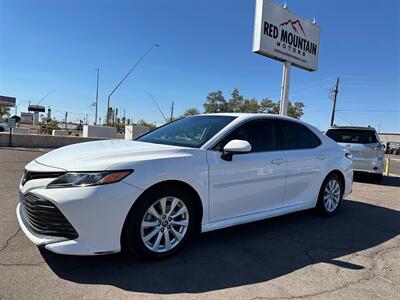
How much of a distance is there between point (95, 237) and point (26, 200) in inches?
32.8

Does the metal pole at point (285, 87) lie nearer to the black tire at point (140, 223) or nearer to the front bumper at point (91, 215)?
the black tire at point (140, 223)

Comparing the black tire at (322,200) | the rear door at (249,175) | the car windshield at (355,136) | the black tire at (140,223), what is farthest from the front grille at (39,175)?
the car windshield at (355,136)

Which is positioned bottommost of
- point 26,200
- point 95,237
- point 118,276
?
point 118,276

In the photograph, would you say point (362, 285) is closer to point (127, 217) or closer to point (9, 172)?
point (127, 217)

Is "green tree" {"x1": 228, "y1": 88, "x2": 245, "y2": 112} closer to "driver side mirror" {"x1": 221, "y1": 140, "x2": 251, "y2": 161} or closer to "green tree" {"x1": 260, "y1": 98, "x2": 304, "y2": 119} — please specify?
"green tree" {"x1": 260, "y1": 98, "x2": 304, "y2": 119}

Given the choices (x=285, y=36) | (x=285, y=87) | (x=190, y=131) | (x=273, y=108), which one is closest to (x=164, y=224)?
(x=190, y=131)

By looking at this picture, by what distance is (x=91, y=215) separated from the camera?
312 cm

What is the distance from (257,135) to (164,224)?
70.0 inches

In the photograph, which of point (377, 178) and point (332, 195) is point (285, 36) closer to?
point (377, 178)

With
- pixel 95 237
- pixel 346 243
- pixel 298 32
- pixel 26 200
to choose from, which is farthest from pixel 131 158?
pixel 298 32

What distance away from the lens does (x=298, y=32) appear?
1473 centimetres

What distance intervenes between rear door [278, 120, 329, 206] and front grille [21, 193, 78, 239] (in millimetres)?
2900

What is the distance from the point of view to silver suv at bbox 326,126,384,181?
10.4 meters

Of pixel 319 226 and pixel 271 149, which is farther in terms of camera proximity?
pixel 319 226
